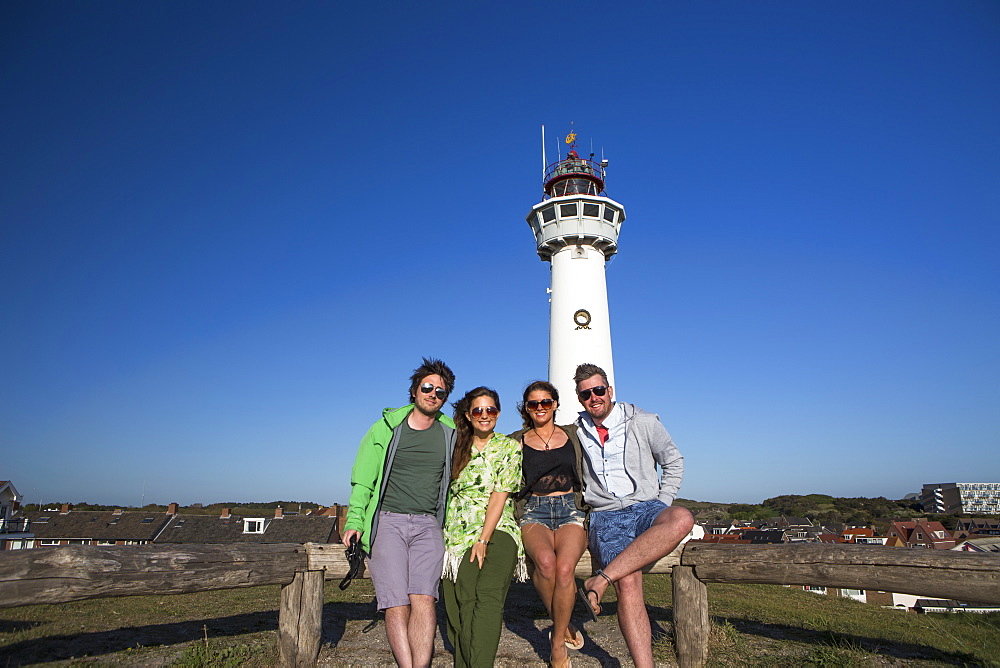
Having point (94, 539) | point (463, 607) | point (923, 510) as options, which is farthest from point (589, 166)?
point (923, 510)

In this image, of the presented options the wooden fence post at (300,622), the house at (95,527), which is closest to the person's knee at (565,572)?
the wooden fence post at (300,622)

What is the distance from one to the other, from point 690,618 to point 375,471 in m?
3.01

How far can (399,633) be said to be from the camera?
416cm

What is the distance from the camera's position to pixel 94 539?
43406 mm

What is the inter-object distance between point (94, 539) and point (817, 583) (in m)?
52.1

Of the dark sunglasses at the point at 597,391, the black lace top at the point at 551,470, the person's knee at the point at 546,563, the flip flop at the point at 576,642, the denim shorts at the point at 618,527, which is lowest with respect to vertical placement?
the flip flop at the point at 576,642

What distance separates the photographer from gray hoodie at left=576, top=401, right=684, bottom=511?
4.80 meters

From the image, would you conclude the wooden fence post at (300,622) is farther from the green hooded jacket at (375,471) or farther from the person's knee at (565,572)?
the person's knee at (565,572)

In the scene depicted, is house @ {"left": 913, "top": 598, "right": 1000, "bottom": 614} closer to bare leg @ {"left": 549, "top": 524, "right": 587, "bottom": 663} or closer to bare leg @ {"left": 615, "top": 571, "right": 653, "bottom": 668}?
bare leg @ {"left": 615, "top": 571, "right": 653, "bottom": 668}

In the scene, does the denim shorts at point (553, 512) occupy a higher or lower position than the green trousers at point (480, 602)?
higher

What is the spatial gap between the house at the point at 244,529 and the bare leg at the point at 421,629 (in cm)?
3557

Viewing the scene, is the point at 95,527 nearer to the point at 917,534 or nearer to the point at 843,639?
the point at 843,639

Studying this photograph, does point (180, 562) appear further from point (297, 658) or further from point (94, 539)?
point (94, 539)

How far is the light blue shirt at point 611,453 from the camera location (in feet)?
15.9
